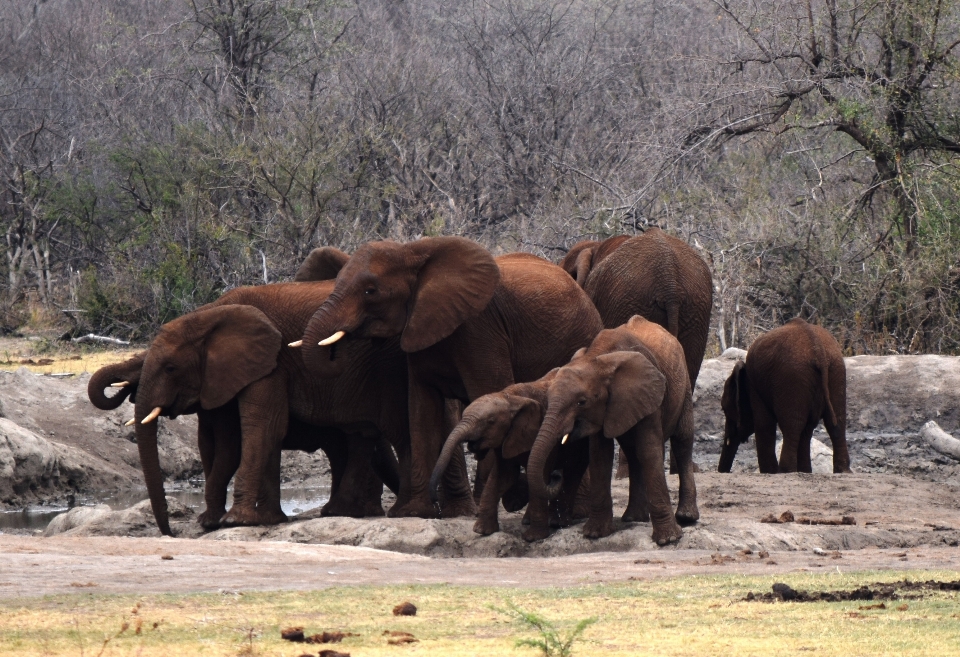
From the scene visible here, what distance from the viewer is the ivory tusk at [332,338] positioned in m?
12.3

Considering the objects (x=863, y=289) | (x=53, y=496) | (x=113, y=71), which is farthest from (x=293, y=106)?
(x=53, y=496)

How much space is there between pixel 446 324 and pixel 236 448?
234 cm

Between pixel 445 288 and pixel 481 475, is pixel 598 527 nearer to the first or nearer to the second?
pixel 445 288

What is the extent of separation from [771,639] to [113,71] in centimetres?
3809

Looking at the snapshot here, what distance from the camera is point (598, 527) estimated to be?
37.7ft

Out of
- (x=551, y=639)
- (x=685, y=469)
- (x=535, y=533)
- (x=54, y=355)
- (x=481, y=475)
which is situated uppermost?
(x=551, y=639)

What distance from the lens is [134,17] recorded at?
51625 mm

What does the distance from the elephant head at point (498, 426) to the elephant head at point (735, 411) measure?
18.8 feet

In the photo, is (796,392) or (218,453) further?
(796,392)

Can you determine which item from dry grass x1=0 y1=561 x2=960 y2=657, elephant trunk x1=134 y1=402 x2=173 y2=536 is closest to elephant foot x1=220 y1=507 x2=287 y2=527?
elephant trunk x1=134 y1=402 x2=173 y2=536

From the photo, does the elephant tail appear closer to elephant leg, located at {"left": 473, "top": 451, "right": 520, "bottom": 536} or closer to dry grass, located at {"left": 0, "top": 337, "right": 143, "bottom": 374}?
elephant leg, located at {"left": 473, "top": 451, "right": 520, "bottom": 536}

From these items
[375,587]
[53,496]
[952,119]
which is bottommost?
[53,496]

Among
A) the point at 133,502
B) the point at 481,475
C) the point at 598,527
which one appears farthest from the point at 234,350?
the point at 133,502

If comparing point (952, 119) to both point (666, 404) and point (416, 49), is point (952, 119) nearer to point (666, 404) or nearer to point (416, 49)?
point (666, 404)
